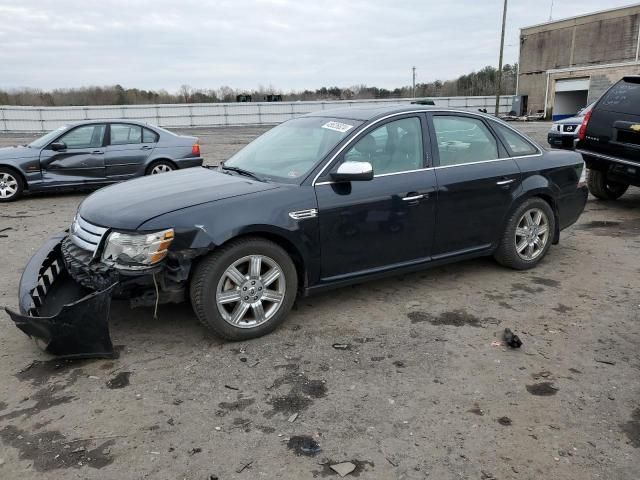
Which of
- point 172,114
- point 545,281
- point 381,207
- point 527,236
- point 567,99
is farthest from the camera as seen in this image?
point 567,99

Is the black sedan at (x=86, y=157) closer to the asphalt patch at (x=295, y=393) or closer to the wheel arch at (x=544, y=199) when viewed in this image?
the wheel arch at (x=544, y=199)

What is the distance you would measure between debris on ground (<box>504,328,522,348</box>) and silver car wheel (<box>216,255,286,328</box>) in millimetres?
1699

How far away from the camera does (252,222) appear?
3.79 m

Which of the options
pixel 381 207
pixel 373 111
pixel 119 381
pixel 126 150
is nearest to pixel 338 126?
pixel 373 111

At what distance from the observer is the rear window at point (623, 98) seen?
23.7ft

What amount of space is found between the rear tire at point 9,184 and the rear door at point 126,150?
4.92 feet

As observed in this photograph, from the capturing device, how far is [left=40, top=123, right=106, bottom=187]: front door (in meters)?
9.49

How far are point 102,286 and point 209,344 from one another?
86 centimetres

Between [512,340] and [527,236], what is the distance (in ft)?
6.14

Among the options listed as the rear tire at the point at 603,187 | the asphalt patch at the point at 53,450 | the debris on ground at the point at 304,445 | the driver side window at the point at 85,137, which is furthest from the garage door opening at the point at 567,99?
the asphalt patch at the point at 53,450

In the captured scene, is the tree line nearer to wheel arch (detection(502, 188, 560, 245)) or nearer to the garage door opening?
the garage door opening

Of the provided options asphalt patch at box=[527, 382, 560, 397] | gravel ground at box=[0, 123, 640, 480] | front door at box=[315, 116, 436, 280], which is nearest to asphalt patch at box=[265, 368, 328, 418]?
gravel ground at box=[0, 123, 640, 480]

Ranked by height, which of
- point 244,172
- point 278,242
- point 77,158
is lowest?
point 278,242

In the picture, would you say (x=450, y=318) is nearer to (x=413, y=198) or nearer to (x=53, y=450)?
(x=413, y=198)
